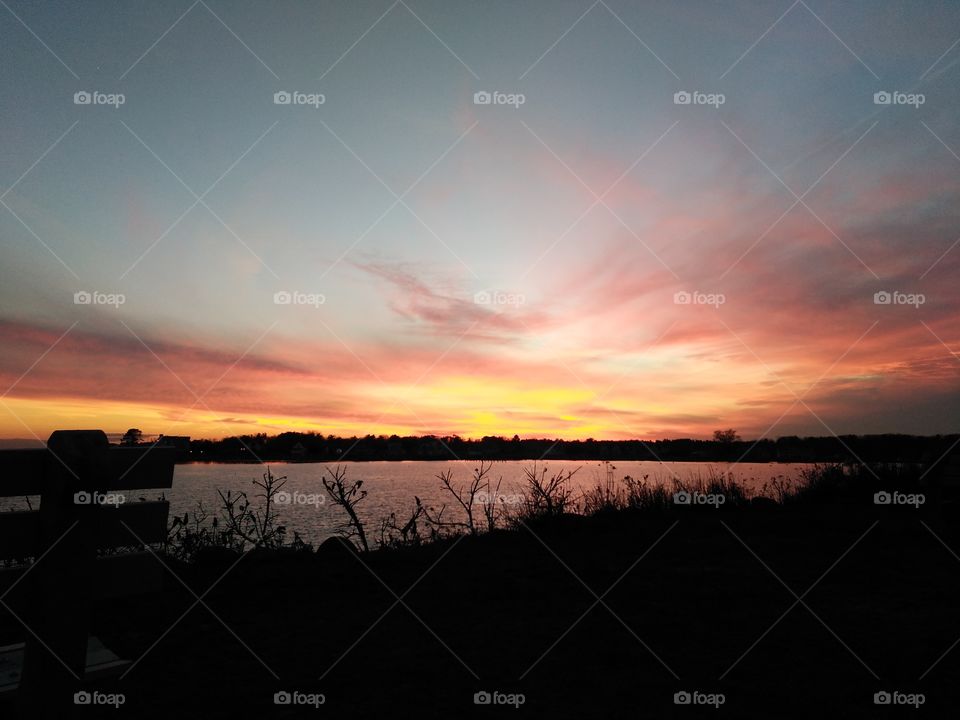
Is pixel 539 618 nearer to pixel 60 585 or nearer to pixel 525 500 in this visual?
pixel 60 585

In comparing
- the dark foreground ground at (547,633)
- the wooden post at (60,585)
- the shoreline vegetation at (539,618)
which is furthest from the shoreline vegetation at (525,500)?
the wooden post at (60,585)

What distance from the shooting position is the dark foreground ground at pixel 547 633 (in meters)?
4.34

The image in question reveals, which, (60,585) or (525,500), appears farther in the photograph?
(525,500)

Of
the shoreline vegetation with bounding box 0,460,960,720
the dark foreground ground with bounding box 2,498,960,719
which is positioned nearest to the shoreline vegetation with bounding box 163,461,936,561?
the shoreline vegetation with bounding box 0,460,960,720

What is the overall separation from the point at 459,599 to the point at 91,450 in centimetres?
463

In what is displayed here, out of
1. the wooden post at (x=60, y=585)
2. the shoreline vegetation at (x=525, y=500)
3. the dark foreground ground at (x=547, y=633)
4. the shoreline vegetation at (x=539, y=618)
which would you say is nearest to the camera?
the wooden post at (x=60, y=585)

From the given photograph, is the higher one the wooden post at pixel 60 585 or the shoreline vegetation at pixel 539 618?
the wooden post at pixel 60 585

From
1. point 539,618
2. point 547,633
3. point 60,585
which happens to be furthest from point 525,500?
point 60,585

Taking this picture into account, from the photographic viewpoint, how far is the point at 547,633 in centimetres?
575

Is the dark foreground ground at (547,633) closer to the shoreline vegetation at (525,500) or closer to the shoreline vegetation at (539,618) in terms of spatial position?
the shoreline vegetation at (539,618)

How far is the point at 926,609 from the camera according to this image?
6.64 m

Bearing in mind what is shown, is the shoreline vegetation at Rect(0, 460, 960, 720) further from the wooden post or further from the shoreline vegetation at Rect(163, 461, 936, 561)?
the wooden post

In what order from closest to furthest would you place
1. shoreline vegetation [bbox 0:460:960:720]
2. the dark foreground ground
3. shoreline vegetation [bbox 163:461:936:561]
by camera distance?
1. the dark foreground ground
2. shoreline vegetation [bbox 0:460:960:720]
3. shoreline vegetation [bbox 163:461:936:561]

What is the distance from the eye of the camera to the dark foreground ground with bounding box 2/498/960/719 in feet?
14.2
